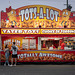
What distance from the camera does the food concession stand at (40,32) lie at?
14.7 meters

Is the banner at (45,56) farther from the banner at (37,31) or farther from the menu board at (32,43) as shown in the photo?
the banner at (37,31)

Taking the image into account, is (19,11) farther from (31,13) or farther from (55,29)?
(55,29)

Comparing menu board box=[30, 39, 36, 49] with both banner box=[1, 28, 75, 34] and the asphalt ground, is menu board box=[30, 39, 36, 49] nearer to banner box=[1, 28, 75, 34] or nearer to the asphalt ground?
banner box=[1, 28, 75, 34]

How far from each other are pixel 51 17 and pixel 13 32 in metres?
3.48


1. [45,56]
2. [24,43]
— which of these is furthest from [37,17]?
[45,56]

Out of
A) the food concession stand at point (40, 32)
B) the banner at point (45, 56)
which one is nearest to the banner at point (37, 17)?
the food concession stand at point (40, 32)

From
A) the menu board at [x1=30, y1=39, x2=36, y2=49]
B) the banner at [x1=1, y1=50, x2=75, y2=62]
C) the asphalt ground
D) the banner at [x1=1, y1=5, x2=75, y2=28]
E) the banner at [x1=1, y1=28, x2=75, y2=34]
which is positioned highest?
the banner at [x1=1, y1=5, x2=75, y2=28]

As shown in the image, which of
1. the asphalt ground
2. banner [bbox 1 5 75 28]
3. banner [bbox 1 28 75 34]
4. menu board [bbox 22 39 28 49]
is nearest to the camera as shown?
the asphalt ground

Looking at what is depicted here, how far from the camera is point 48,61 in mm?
14812

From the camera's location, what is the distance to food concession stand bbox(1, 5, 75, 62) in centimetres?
1471

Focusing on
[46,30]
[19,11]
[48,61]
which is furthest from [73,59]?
[19,11]

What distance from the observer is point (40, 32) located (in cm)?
1474

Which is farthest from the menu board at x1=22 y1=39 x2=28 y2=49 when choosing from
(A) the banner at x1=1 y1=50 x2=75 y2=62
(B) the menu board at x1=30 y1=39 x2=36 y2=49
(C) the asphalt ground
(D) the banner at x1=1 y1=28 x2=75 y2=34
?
(C) the asphalt ground

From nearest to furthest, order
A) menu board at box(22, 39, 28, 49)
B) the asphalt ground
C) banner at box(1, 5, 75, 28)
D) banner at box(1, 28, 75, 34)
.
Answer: the asphalt ground < banner at box(1, 28, 75, 34) < banner at box(1, 5, 75, 28) < menu board at box(22, 39, 28, 49)
